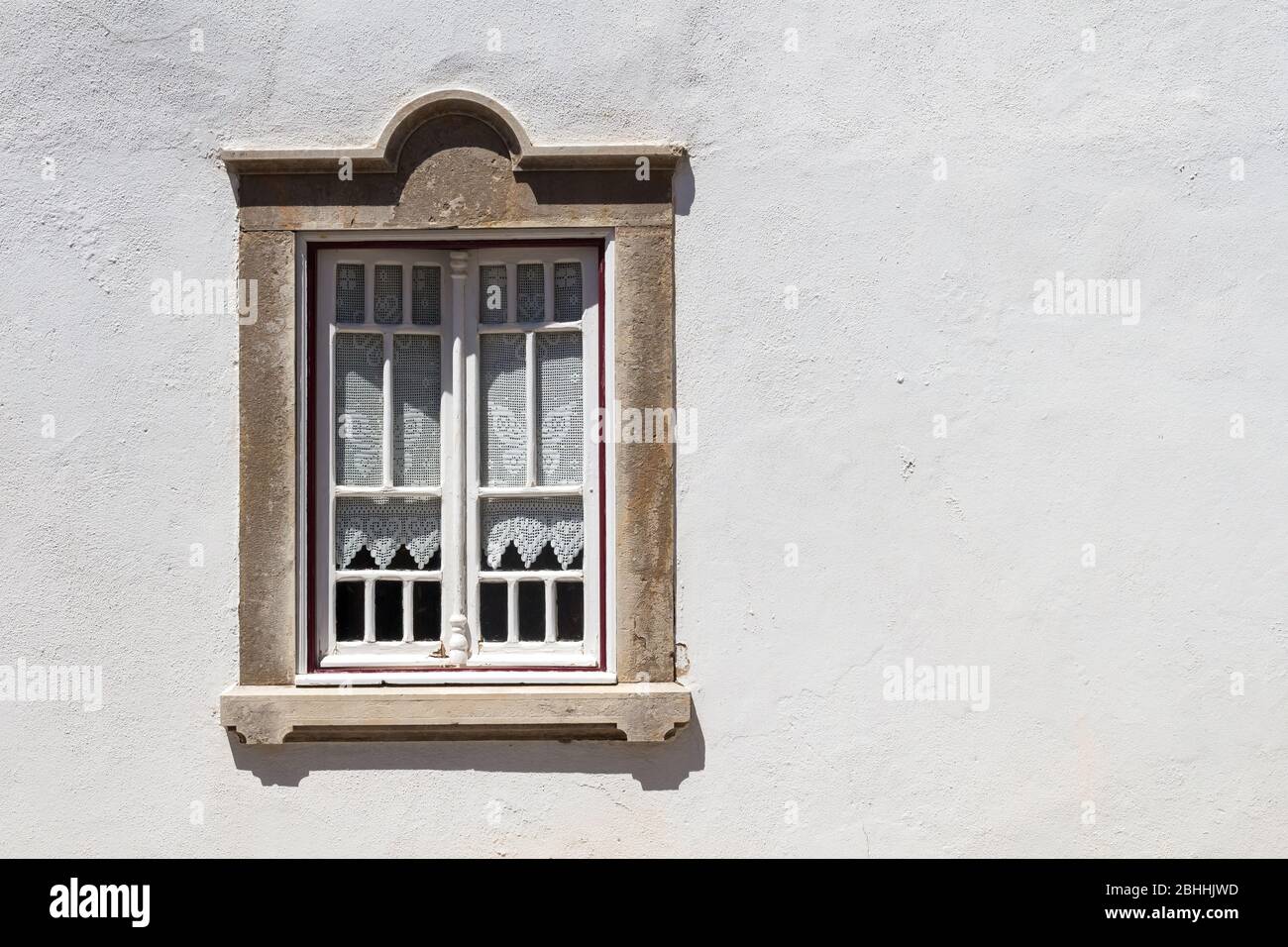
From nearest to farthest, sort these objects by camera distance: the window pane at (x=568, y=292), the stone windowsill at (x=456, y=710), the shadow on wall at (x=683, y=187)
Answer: the stone windowsill at (x=456, y=710)
the shadow on wall at (x=683, y=187)
the window pane at (x=568, y=292)

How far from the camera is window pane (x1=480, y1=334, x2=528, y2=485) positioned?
425cm

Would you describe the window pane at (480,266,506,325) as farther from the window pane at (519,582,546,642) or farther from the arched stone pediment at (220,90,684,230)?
the window pane at (519,582,546,642)

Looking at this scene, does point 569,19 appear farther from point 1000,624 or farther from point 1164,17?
point 1000,624

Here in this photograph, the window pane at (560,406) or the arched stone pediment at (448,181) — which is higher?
the arched stone pediment at (448,181)

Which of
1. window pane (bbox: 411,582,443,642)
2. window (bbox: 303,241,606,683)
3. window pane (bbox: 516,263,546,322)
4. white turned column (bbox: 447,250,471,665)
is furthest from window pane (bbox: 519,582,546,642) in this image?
window pane (bbox: 516,263,546,322)

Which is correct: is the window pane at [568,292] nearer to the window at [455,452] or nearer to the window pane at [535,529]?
the window at [455,452]

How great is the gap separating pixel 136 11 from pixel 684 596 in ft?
10.5

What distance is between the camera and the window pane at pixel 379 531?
13.9 feet

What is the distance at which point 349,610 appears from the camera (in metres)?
Result: 4.25

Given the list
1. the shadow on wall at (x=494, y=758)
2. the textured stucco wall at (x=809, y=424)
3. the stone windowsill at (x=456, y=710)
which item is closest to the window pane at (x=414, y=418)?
the textured stucco wall at (x=809, y=424)

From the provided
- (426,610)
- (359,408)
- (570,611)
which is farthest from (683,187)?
(426,610)

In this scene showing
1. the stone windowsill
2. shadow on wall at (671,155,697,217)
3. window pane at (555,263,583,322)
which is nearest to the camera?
the stone windowsill

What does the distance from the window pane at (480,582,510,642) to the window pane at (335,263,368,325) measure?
3.99 feet

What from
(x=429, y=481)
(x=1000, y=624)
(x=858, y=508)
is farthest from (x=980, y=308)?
(x=429, y=481)
